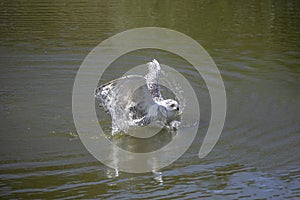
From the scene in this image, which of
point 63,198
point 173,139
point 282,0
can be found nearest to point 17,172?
point 63,198

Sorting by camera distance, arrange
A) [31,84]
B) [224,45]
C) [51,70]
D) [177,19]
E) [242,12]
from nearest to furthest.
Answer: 1. [31,84]
2. [51,70]
3. [224,45]
4. [177,19]
5. [242,12]

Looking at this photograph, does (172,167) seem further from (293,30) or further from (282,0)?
(282,0)

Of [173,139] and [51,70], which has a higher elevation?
[51,70]

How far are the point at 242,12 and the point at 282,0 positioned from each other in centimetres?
307

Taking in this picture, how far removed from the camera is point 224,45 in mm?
16375

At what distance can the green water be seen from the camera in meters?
8.07

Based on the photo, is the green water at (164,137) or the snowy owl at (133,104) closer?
the green water at (164,137)

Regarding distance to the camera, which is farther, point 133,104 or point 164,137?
point 164,137

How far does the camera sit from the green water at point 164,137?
8.07 m

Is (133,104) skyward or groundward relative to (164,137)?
skyward

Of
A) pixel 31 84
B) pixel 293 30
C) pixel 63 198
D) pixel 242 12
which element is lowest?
pixel 63 198

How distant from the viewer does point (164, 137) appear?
32.8 ft

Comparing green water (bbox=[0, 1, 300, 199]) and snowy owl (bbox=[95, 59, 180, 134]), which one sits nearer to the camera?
Result: green water (bbox=[0, 1, 300, 199])

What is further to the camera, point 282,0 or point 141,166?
point 282,0
